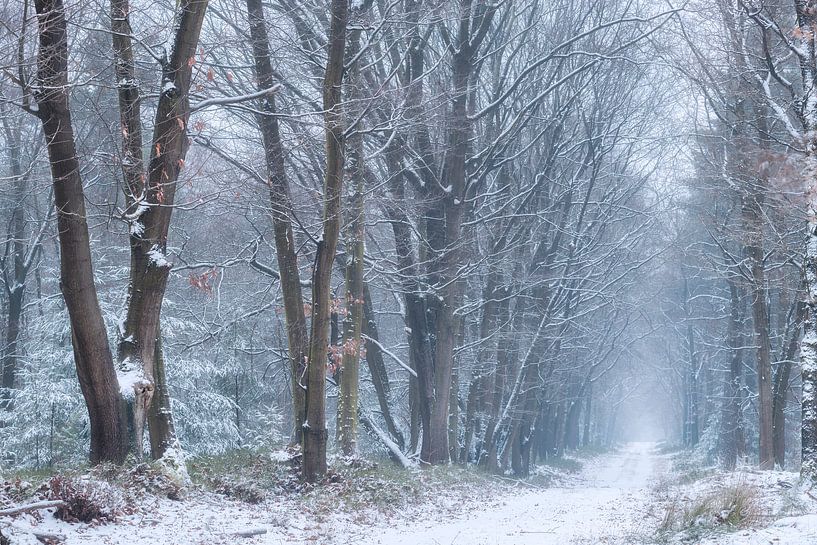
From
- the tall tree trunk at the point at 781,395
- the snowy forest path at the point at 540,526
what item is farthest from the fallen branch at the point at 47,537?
the tall tree trunk at the point at 781,395

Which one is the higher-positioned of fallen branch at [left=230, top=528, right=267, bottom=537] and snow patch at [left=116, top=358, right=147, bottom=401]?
snow patch at [left=116, top=358, right=147, bottom=401]

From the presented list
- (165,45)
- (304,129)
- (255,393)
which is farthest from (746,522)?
(255,393)

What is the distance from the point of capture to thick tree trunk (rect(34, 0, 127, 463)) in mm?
7809

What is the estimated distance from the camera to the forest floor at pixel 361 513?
7.28 m

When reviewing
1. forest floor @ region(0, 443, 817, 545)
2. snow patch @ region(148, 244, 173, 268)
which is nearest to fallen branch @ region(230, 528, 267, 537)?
forest floor @ region(0, 443, 817, 545)

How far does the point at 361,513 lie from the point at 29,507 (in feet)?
19.1

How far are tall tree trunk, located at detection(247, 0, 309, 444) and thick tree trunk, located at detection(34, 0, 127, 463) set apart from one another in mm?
3767

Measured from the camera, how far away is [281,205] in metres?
12.2

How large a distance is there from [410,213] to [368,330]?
145 inches

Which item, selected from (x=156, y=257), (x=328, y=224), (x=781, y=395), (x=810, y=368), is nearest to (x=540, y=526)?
(x=810, y=368)

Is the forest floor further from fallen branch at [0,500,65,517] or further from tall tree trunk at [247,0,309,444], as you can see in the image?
tall tree trunk at [247,0,309,444]

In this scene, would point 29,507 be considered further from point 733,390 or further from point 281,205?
point 733,390

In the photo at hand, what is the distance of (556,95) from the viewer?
23.0 meters

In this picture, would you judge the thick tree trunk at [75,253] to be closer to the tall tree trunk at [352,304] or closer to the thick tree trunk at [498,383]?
the tall tree trunk at [352,304]
